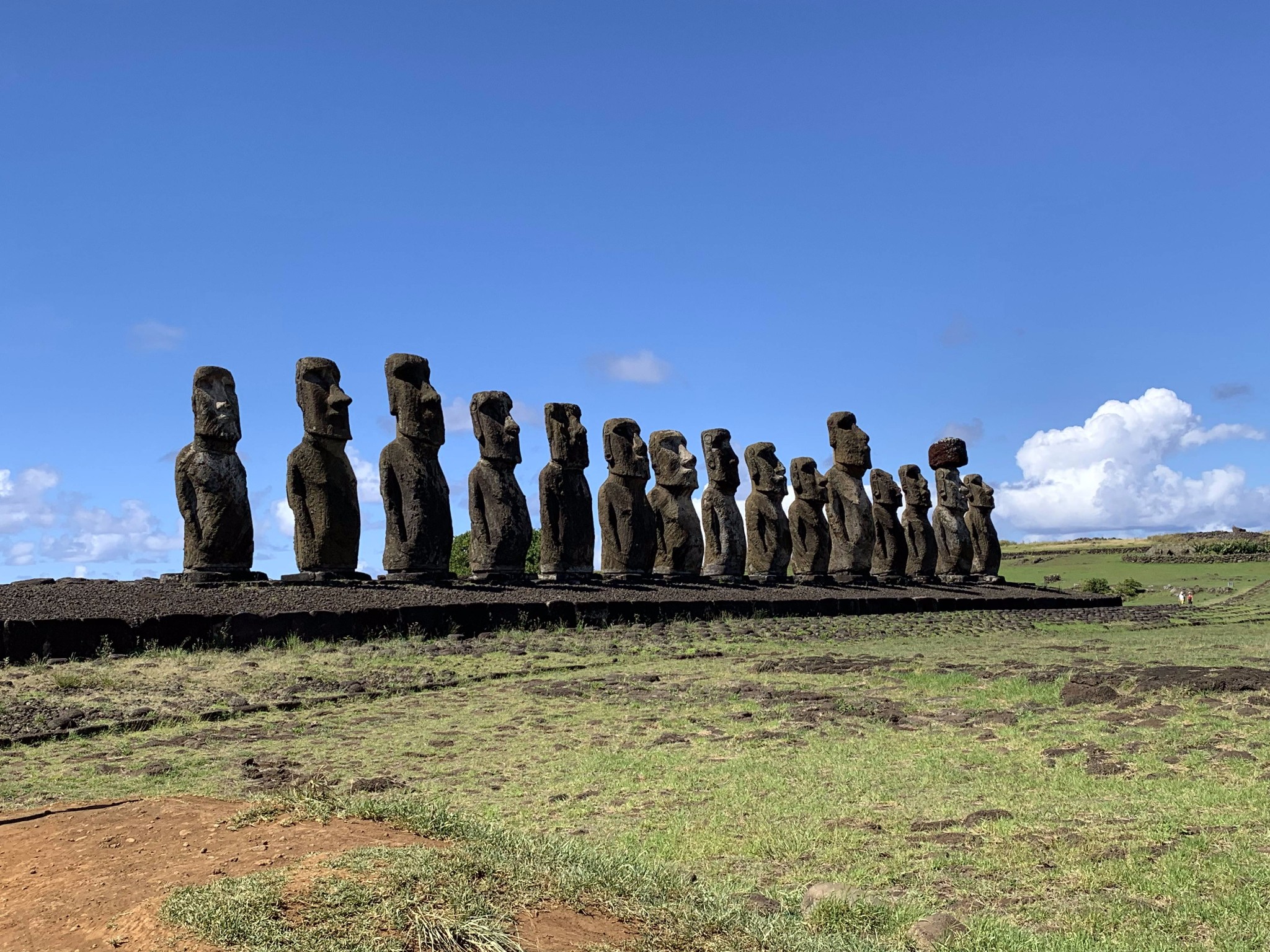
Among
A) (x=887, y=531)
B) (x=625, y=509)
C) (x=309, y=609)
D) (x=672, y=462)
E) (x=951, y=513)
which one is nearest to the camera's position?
(x=309, y=609)

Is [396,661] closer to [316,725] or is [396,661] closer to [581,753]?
[316,725]

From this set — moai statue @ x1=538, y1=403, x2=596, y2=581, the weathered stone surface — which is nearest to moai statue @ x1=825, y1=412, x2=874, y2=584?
moai statue @ x1=538, y1=403, x2=596, y2=581

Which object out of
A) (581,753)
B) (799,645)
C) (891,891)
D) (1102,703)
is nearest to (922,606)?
(799,645)

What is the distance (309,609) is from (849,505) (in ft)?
56.0

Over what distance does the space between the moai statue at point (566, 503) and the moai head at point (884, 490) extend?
34.4 ft

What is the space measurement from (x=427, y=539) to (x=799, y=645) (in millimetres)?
6568

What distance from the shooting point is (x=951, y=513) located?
3259 cm

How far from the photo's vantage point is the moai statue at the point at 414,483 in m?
17.9

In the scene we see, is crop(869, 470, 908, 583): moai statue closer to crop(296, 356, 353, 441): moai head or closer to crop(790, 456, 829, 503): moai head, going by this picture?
crop(790, 456, 829, 503): moai head

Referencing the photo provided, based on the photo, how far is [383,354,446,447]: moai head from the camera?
18172 mm

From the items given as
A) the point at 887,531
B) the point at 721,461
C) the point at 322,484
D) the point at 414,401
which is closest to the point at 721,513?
the point at 721,461

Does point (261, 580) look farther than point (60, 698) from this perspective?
Yes

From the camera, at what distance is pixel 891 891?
4.37 metres

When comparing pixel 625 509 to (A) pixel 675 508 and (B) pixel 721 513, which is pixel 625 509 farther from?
(B) pixel 721 513
